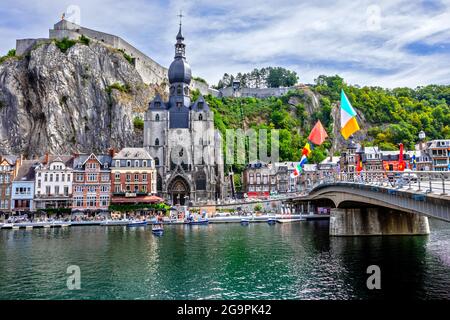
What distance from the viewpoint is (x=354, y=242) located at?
40875mm

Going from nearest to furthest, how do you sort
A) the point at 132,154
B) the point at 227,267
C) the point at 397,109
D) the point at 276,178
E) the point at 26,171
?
1. the point at 227,267
2. the point at 26,171
3. the point at 132,154
4. the point at 276,178
5. the point at 397,109

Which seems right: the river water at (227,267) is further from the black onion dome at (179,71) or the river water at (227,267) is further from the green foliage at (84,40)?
the green foliage at (84,40)

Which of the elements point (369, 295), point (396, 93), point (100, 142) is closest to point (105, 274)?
point (369, 295)

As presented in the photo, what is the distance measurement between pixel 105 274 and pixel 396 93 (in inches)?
6478

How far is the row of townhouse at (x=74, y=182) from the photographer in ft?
238

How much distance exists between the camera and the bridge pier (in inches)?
1732

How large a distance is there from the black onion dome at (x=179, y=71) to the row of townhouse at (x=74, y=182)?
29209 millimetres

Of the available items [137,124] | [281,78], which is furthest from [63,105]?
[281,78]

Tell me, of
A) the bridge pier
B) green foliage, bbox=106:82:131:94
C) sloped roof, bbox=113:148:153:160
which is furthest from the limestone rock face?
the bridge pier

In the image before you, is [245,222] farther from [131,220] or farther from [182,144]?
[182,144]

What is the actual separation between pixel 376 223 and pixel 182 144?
58.4 m

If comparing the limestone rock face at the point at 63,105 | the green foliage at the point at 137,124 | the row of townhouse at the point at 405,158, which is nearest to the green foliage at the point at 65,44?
the limestone rock face at the point at 63,105

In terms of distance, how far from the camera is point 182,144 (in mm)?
94375
